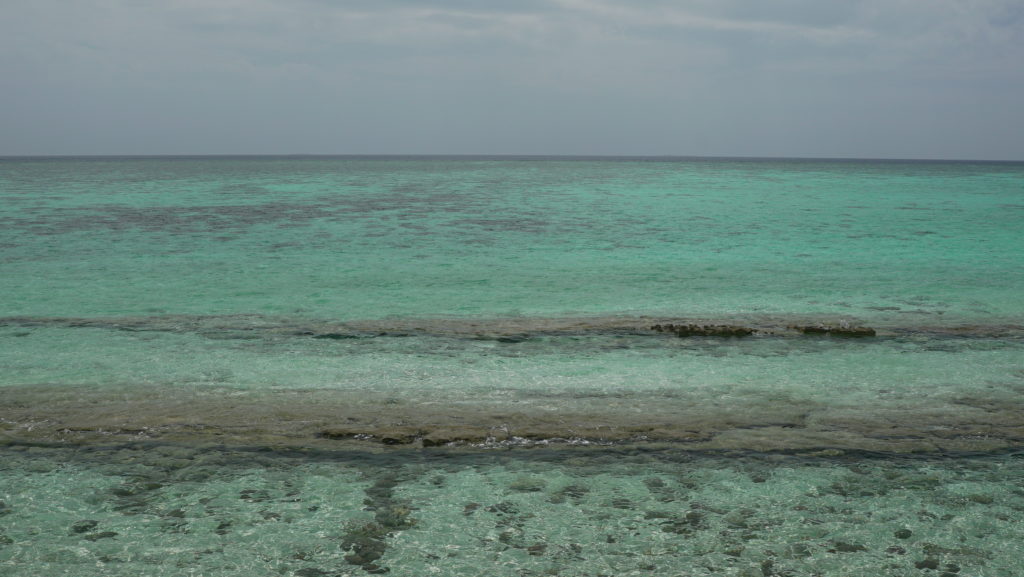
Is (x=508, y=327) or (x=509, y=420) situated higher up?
(x=508, y=327)

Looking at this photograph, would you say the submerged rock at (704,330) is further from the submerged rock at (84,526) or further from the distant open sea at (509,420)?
the submerged rock at (84,526)

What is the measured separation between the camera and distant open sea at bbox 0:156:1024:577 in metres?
3.62

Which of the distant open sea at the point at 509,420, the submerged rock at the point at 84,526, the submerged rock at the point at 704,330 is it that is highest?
the submerged rock at the point at 704,330

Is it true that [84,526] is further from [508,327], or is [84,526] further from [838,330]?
[838,330]

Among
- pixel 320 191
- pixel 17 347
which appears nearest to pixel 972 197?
pixel 320 191

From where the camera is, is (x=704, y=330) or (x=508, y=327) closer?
(x=704, y=330)

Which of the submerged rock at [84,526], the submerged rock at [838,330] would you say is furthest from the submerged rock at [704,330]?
the submerged rock at [84,526]

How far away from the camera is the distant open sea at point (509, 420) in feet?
11.9

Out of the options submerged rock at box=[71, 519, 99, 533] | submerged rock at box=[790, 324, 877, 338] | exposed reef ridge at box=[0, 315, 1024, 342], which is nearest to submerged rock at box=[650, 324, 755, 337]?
exposed reef ridge at box=[0, 315, 1024, 342]

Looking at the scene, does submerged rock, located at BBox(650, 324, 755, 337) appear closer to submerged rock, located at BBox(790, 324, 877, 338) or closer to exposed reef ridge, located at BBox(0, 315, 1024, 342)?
exposed reef ridge, located at BBox(0, 315, 1024, 342)

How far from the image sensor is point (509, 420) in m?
5.26

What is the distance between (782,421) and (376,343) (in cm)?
380

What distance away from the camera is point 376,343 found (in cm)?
744

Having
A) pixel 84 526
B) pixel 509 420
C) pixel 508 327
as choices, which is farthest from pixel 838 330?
pixel 84 526
